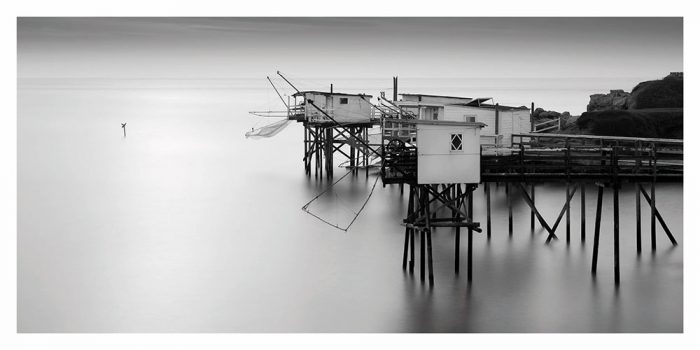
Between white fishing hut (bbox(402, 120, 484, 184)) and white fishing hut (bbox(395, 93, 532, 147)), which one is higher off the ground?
white fishing hut (bbox(395, 93, 532, 147))

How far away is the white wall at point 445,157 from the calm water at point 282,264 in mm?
3042

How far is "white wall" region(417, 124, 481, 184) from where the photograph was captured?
24.4 m

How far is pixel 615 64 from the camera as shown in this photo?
5122 cm

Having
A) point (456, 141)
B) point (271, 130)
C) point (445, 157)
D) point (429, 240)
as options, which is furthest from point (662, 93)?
point (429, 240)

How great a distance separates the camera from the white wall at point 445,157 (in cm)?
2441

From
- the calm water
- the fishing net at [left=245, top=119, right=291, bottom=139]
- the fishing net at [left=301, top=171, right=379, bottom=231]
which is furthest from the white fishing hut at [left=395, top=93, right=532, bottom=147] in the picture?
the fishing net at [left=245, top=119, right=291, bottom=139]

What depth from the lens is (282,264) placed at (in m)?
30.3

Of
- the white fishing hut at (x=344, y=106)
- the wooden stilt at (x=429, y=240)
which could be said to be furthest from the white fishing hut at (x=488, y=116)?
the white fishing hut at (x=344, y=106)

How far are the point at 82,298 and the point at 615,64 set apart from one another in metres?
34.2

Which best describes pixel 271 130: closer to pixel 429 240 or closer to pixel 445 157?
pixel 429 240

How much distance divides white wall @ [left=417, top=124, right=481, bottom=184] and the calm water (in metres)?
3.04

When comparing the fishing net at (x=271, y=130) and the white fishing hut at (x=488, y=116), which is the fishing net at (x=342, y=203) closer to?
the fishing net at (x=271, y=130)

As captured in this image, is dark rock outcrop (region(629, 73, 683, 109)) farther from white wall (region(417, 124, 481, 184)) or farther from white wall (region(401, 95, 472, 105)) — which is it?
white wall (region(417, 124, 481, 184))

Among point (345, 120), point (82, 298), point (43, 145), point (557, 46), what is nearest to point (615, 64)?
point (557, 46)
